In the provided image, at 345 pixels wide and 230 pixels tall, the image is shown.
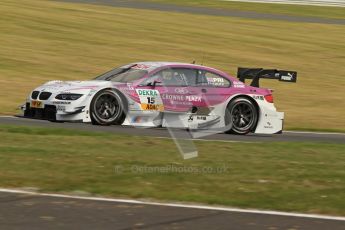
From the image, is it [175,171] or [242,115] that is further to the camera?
[242,115]

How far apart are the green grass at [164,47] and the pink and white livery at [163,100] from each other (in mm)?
3284

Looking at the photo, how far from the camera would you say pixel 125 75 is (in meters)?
15.1

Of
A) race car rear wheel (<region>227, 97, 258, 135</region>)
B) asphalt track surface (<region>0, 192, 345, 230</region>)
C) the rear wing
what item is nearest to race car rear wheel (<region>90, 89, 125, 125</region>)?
race car rear wheel (<region>227, 97, 258, 135</region>)

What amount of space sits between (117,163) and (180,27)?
77.7 ft

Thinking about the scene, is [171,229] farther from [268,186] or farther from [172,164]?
[172,164]

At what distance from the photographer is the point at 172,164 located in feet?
33.4

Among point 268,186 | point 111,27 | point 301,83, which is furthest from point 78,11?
point 268,186

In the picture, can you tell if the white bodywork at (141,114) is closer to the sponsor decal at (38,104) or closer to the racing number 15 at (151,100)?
the sponsor decal at (38,104)

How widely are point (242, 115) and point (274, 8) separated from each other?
91.3 feet

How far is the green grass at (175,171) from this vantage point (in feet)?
27.5

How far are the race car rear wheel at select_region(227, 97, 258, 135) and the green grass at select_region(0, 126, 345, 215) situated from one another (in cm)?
228

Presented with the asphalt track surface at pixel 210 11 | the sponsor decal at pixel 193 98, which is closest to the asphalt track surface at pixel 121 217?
the sponsor decal at pixel 193 98

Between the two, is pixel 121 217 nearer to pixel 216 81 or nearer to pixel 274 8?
pixel 216 81

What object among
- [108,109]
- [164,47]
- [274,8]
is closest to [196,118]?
[108,109]
